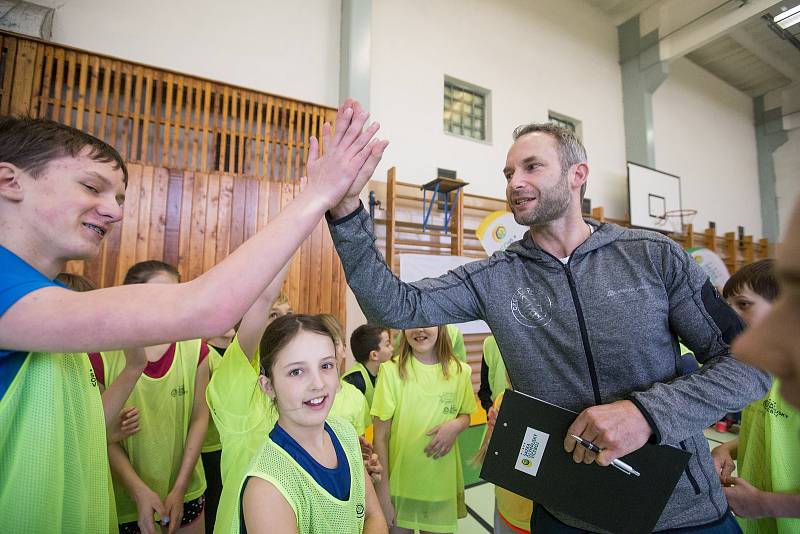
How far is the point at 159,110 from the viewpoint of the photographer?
4.00 metres

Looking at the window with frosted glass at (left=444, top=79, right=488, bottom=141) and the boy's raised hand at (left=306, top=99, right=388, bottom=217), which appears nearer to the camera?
the boy's raised hand at (left=306, top=99, right=388, bottom=217)

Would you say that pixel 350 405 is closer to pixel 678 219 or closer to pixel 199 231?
pixel 199 231

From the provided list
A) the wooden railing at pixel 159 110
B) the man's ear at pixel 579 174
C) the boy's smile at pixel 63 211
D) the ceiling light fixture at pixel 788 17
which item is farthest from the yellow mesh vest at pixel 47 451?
the ceiling light fixture at pixel 788 17

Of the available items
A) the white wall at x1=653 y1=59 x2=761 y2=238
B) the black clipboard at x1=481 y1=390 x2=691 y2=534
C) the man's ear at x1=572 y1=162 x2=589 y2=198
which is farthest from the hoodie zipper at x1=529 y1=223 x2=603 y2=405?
the white wall at x1=653 y1=59 x2=761 y2=238

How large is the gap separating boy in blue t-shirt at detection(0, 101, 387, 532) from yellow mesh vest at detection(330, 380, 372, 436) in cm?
118

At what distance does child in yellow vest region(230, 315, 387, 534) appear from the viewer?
1.08m

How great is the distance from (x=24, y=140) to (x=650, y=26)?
972 cm

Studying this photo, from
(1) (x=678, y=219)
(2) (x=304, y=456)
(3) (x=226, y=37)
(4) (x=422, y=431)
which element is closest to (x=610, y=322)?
(2) (x=304, y=456)

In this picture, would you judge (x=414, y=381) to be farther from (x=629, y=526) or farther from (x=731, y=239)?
(x=731, y=239)

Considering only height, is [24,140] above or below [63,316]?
above

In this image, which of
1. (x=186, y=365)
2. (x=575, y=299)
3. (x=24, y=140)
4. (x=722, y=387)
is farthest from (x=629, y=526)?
(x=186, y=365)

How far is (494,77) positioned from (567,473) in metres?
6.49

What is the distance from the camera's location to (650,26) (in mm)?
7539

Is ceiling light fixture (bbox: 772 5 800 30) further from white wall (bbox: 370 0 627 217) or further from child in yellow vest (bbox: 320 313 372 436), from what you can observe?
child in yellow vest (bbox: 320 313 372 436)
